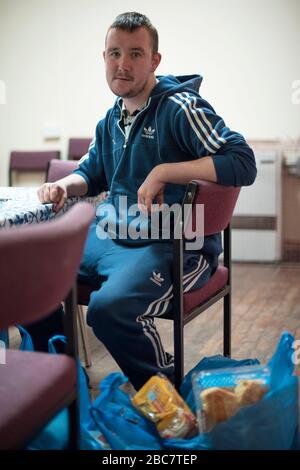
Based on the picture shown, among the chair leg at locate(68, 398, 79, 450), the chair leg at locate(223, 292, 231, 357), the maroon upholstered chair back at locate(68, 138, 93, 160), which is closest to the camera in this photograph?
the chair leg at locate(68, 398, 79, 450)

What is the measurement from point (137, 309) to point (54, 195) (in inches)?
17.2

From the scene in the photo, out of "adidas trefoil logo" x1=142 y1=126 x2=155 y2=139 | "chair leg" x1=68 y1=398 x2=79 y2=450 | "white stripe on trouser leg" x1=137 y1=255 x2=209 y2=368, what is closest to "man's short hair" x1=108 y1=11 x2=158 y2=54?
"adidas trefoil logo" x1=142 y1=126 x2=155 y2=139

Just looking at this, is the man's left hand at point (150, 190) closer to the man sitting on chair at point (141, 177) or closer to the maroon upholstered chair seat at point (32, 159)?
the man sitting on chair at point (141, 177)

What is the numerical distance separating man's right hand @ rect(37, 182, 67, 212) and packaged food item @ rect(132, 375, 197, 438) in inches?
24.6

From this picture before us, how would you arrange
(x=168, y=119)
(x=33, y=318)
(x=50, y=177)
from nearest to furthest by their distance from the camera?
(x=33, y=318) → (x=168, y=119) → (x=50, y=177)

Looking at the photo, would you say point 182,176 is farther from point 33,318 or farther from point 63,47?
point 63,47

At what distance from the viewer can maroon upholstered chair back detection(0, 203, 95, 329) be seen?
3.00ft

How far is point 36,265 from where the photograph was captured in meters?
0.95

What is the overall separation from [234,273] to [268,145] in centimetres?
93

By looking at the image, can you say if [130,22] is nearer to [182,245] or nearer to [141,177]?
[141,177]

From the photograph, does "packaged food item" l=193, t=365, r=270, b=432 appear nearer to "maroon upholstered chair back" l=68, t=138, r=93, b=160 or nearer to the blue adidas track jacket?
the blue adidas track jacket

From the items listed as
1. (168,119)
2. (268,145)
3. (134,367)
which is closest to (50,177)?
Answer: (168,119)

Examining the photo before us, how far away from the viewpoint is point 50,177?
8.55 feet

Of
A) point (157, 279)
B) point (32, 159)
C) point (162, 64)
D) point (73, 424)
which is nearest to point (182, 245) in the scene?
point (157, 279)
